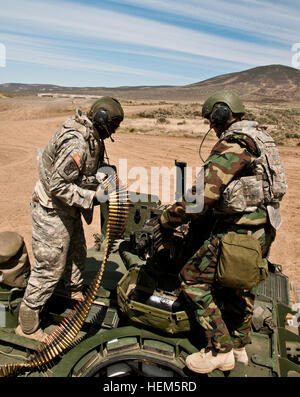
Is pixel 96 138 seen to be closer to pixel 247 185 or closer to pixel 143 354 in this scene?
pixel 247 185

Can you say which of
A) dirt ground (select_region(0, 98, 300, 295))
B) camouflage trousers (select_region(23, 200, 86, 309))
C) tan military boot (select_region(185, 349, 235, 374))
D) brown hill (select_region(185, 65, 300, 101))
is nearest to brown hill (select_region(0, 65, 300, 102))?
brown hill (select_region(185, 65, 300, 101))

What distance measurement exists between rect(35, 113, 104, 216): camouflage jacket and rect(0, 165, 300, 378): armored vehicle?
1.43 ft

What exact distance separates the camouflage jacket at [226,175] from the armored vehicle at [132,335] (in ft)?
1.82

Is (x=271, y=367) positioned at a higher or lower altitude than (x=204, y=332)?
lower

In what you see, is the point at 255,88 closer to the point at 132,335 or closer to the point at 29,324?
the point at 29,324

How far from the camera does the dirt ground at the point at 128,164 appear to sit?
8992mm

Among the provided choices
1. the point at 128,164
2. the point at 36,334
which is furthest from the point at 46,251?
the point at 128,164

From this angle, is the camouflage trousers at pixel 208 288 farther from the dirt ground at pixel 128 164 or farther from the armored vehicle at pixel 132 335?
the dirt ground at pixel 128 164

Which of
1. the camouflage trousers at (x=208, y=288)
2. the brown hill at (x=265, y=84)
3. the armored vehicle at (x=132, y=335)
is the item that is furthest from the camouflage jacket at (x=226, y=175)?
the brown hill at (x=265, y=84)

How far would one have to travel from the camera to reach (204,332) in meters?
3.37

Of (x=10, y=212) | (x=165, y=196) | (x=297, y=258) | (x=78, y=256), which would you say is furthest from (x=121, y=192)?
(x=165, y=196)
